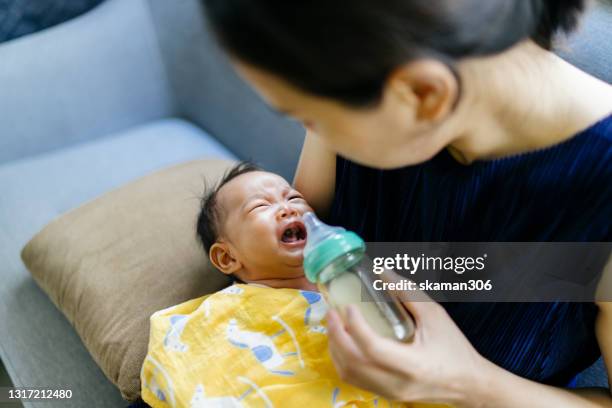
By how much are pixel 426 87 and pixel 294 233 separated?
0.58 metres

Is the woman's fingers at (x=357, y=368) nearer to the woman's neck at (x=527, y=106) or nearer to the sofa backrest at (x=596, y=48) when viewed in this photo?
the woman's neck at (x=527, y=106)

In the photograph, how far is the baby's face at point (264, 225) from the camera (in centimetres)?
105

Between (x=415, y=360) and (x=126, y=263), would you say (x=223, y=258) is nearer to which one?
(x=126, y=263)

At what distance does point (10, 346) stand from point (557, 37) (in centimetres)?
122

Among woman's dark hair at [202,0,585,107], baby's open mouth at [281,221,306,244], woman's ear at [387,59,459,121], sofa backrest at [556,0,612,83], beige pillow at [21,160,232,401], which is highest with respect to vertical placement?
woman's dark hair at [202,0,585,107]

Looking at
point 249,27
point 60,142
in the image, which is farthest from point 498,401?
point 60,142

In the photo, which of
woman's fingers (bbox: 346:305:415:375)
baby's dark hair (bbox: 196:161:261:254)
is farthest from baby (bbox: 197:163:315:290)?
woman's fingers (bbox: 346:305:415:375)

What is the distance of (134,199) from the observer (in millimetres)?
1352

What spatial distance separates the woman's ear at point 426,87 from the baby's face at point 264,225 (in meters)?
0.51

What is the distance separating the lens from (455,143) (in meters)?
0.74

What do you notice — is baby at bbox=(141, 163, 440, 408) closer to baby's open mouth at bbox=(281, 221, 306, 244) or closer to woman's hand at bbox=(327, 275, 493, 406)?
baby's open mouth at bbox=(281, 221, 306, 244)

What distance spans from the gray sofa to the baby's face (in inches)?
14.0

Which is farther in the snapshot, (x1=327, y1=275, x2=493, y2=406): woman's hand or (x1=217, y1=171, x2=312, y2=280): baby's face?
(x1=217, y1=171, x2=312, y2=280): baby's face

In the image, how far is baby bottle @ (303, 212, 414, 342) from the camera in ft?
2.42
